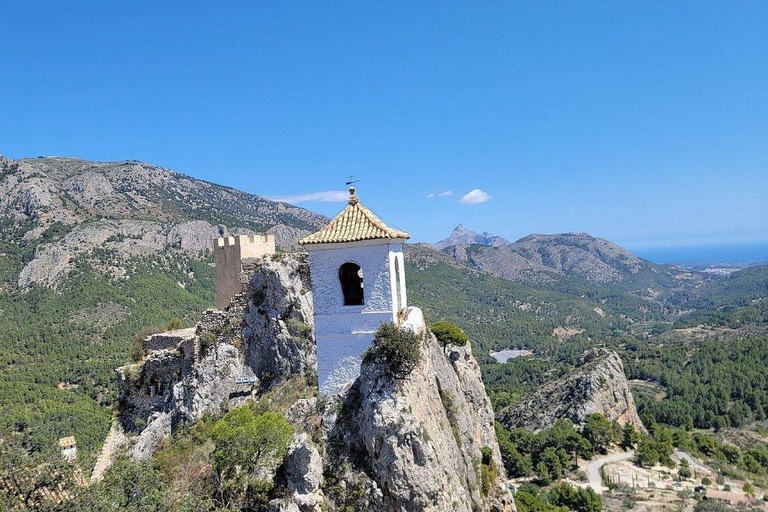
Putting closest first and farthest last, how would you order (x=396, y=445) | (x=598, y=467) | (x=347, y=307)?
(x=396, y=445)
(x=347, y=307)
(x=598, y=467)

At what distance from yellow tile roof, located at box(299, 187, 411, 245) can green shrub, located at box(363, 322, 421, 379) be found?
274 centimetres

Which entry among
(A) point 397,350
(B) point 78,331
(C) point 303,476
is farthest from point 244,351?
(B) point 78,331

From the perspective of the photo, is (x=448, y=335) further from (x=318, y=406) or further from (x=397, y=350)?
(x=397, y=350)

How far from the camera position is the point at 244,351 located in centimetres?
2202

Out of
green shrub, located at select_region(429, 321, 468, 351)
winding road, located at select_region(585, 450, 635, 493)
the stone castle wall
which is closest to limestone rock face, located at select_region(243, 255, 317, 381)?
the stone castle wall

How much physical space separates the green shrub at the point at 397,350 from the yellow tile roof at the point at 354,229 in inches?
108

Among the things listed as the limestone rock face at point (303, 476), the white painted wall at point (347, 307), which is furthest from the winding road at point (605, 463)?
the limestone rock face at point (303, 476)

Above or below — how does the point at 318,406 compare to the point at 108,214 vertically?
below

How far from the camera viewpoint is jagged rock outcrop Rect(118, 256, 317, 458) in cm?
2098

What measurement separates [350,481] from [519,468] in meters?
41.2

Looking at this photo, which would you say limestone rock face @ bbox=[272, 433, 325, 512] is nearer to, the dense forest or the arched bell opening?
the arched bell opening

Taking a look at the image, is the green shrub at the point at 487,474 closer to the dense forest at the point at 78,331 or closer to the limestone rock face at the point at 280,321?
the limestone rock face at the point at 280,321

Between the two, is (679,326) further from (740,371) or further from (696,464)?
(696,464)

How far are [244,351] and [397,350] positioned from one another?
36.8ft
